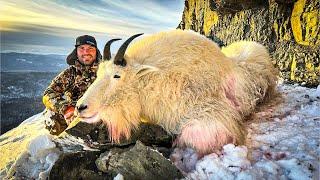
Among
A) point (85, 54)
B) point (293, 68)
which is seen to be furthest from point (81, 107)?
point (293, 68)

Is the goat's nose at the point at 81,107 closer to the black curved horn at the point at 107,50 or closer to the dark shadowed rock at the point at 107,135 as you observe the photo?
the dark shadowed rock at the point at 107,135

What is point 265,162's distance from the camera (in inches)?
154

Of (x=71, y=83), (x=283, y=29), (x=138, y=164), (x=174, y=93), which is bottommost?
(x=138, y=164)

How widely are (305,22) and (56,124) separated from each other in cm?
534

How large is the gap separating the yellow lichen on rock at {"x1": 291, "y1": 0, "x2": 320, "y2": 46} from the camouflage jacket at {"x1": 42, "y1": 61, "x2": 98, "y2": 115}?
434cm

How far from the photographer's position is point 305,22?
7.85 metres

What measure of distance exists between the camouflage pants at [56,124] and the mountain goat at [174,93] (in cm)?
156

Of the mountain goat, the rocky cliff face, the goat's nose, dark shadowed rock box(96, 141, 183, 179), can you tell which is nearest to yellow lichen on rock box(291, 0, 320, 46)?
the rocky cliff face

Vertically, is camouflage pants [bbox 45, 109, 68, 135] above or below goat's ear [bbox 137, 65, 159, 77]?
below

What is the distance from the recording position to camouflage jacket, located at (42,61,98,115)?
6.49 m

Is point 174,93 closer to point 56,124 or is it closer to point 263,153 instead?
point 263,153

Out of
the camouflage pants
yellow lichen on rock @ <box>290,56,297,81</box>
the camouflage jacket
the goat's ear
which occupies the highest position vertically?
the goat's ear

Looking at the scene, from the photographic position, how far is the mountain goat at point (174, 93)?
459 cm

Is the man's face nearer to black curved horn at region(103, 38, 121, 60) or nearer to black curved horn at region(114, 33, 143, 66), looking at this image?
black curved horn at region(103, 38, 121, 60)
